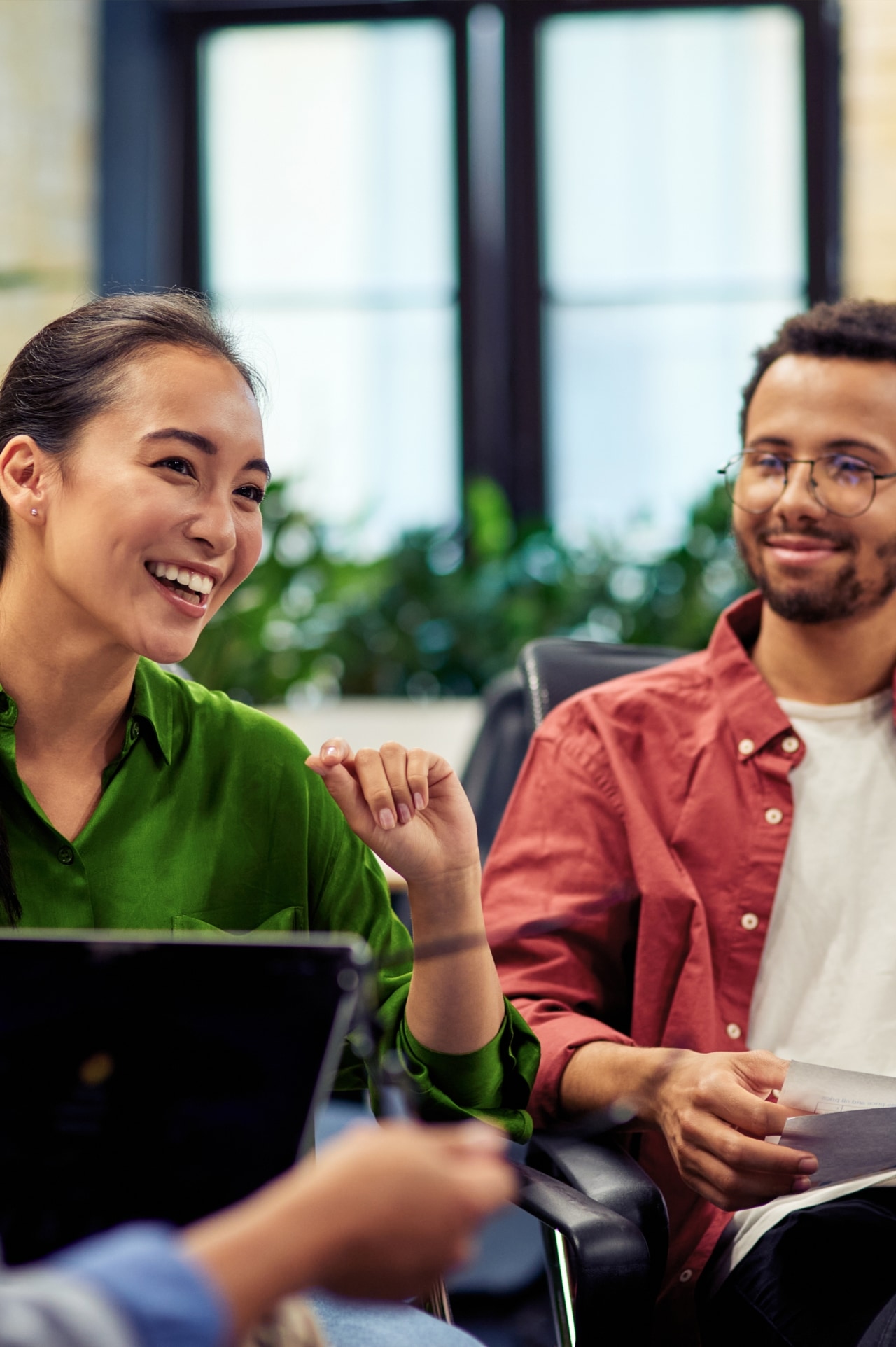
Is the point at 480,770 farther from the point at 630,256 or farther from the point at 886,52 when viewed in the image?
the point at 886,52

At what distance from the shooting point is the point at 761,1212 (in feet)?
3.78

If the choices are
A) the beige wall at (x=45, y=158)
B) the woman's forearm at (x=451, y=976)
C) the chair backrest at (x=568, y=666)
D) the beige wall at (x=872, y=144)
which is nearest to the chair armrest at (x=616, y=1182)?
the woman's forearm at (x=451, y=976)

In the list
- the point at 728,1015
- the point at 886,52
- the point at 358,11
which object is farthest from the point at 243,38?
the point at 728,1015

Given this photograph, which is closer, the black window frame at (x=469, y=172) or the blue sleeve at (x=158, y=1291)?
the blue sleeve at (x=158, y=1291)

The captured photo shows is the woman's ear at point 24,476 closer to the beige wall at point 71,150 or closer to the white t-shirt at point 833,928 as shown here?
the white t-shirt at point 833,928

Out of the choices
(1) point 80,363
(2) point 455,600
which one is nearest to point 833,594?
(1) point 80,363

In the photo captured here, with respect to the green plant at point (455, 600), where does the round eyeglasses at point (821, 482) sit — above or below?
above

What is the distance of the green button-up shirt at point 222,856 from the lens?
102cm

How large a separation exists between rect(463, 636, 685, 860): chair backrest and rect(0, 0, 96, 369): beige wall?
161 cm

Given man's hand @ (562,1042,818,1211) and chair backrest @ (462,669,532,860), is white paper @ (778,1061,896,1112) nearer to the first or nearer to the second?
man's hand @ (562,1042,818,1211)

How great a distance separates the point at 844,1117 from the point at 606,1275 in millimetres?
205

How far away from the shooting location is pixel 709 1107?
40.9 inches

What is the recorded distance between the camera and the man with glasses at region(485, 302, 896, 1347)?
1.09 meters

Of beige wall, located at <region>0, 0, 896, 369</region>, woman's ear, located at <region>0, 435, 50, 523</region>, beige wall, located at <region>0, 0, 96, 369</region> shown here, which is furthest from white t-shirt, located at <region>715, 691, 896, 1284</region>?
beige wall, located at <region>0, 0, 896, 369</region>
